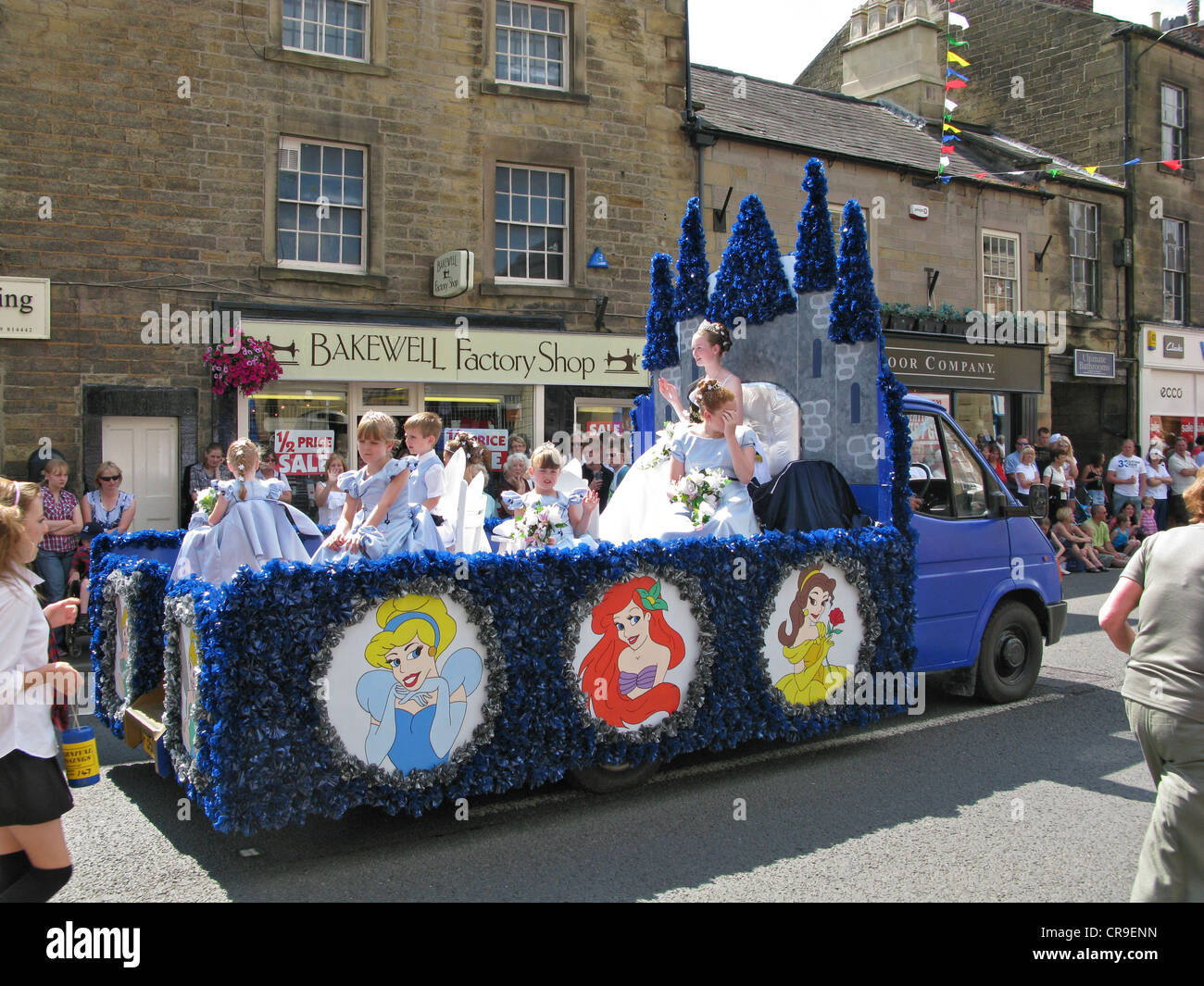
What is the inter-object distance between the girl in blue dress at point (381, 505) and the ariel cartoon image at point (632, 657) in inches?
57.2

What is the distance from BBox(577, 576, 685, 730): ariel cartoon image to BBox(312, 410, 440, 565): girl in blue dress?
145cm

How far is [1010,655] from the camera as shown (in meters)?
7.28

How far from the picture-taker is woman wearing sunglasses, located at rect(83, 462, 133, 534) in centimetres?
1022

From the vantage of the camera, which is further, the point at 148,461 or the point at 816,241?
the point at 148,461

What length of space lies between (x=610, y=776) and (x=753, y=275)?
3.85m

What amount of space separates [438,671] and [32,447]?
963cm

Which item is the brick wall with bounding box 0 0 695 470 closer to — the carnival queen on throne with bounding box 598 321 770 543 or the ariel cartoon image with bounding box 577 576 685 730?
the carnival queen on throne with bounding box 598 321 770 543

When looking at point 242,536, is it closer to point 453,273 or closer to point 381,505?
point 381,505

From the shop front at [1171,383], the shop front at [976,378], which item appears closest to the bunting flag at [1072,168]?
the shop front at [976,378]

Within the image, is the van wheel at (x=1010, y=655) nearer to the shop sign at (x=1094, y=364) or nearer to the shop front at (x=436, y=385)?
the shop front at (x=436, y=385)

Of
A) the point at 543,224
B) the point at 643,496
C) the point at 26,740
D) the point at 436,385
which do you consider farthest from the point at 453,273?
the point at 26,740

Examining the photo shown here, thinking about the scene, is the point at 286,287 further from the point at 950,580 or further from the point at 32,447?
the point at 950,580

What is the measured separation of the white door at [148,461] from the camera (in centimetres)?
1235

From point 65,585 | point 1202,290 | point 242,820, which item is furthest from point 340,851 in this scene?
point 1202,290
